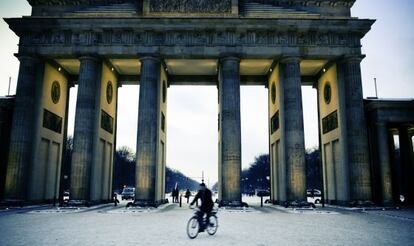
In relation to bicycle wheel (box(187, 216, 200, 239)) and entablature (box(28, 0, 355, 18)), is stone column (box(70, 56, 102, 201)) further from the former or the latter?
bicycle wheel (box(187, 216, 200, 239))

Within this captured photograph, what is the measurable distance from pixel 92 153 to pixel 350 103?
23.8 metres

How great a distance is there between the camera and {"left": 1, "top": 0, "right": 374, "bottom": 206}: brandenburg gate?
31.1m

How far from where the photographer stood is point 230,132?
31.1m

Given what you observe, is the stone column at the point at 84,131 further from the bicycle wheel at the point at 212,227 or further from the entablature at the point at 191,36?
the bicycle wheel at the point at 212,227

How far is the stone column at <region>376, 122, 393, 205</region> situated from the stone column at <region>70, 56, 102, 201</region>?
25.9m

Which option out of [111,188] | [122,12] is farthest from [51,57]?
[111,188]

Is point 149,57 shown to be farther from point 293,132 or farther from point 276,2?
point 293,132

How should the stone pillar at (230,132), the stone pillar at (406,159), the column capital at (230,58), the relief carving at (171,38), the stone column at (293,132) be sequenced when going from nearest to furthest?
the stone pillar at (230,132), the stone column at (293,132), the column capital at (230,58), the relief carving at (171,38), the stone pillar at (406,159)

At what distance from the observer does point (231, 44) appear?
32.9 metres

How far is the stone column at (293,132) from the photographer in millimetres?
30875

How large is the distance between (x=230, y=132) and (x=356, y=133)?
11.2m

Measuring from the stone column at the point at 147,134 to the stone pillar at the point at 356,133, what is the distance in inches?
682

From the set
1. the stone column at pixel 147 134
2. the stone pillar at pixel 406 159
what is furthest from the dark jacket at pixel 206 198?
the stone pillar at pixel 406 159

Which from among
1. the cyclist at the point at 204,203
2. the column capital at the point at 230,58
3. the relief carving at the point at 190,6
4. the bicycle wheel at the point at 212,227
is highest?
the relief carving at the point at 190,6
